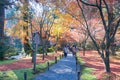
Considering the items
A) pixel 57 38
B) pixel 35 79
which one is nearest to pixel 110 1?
pixel 35 79

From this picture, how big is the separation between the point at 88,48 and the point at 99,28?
97.3ft

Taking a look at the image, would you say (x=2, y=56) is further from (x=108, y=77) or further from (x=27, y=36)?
(x=108, y=77)

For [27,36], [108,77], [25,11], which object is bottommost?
[108,77]

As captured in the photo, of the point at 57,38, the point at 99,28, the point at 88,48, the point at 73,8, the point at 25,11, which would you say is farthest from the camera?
the point at 88,48

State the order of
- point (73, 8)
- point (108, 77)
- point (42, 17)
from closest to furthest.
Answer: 1. point (108, 77)
2. point (73, 8)
3. point (42, 17)

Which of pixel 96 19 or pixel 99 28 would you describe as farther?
pixel 99 28

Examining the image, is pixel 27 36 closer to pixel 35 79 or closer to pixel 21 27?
pixel 21 27

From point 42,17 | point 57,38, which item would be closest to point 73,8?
point 42,17

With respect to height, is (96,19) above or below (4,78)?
above

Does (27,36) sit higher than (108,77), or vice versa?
(27,36)

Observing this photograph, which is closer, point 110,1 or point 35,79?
Result: point 35,79

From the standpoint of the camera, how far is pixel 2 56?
1277 inches

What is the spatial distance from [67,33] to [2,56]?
89.6 ft

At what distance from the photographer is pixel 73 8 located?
24.2m
